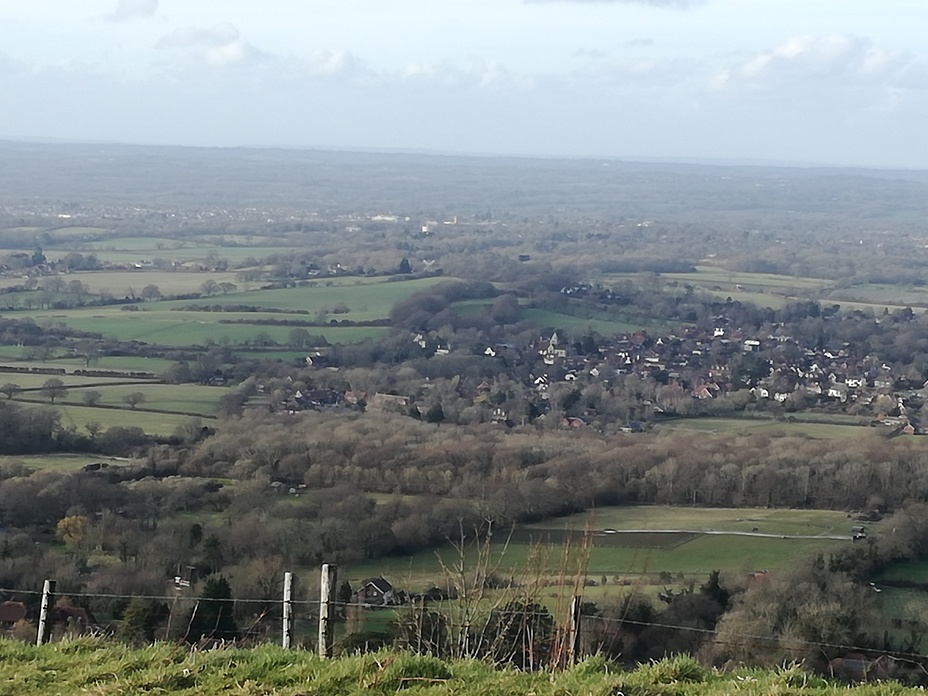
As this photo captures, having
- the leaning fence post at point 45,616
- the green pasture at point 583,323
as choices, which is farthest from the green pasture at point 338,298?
the leaning fence post at point 45,616

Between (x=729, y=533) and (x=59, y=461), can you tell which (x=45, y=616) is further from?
(x=59, y=461)

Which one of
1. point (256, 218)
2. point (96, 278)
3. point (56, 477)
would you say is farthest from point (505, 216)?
point (56, 477)

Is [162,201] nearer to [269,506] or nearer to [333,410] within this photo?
[333,410]

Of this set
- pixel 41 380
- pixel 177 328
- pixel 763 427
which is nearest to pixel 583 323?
pixel 177 328

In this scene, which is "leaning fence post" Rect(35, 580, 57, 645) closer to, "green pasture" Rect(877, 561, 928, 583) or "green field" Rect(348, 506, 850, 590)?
"green field" Rect(348, 506, 850, 590)

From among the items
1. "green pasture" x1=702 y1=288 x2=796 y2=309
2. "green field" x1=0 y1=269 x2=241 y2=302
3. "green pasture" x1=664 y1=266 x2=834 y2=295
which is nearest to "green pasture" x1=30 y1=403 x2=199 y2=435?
"green field" x1=0 y1=269 x2=241 y2=302
